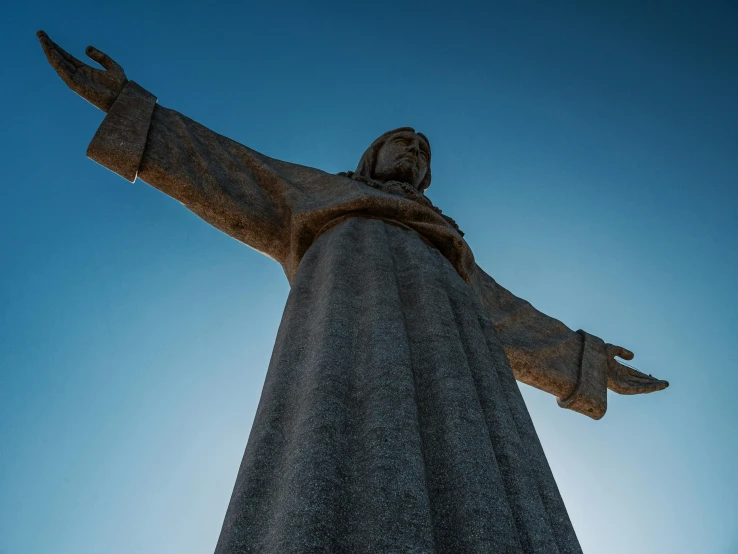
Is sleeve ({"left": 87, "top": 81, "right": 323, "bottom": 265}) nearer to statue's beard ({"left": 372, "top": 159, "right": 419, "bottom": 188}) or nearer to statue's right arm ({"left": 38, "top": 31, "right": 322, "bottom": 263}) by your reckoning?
statue's right arm ({"left": 38, "top": 31, "right": 322, "bottom": 263})

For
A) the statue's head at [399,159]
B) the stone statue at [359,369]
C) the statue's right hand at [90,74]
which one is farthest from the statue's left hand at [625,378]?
the statue's right hand at [90,74]

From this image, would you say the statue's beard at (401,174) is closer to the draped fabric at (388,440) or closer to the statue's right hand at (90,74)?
the statue's right hand at (90,74)

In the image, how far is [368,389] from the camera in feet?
8.23

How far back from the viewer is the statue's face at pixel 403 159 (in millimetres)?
6199

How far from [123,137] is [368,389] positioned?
10.1 ft

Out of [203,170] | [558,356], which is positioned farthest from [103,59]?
[558,356]

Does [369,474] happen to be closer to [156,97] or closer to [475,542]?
[475,542]

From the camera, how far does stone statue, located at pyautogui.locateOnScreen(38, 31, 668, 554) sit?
6.57 ft

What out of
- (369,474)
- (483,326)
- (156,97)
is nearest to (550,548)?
(369,474)

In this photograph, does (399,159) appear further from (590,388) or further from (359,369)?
(359,369)

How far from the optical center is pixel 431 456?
233 centimetres

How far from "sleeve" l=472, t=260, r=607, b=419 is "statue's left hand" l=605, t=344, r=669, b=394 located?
128 millimetres

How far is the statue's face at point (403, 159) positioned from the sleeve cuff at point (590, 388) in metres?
2.46

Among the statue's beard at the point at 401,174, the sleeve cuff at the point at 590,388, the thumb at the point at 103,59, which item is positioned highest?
the statue's beard at the point at 401,174
